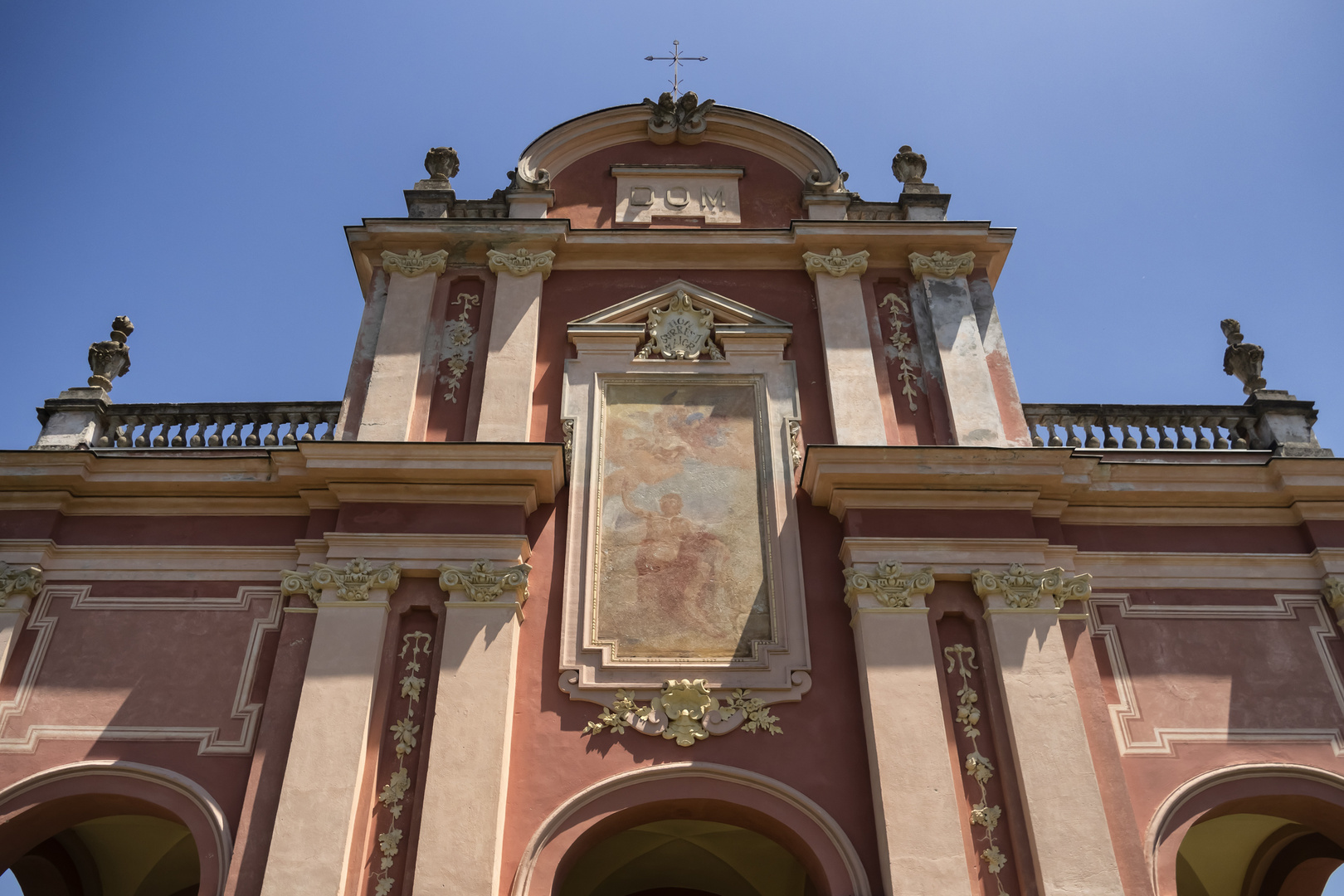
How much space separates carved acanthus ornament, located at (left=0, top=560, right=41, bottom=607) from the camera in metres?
9.88

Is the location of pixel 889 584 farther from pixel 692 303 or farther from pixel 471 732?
pixel 692 303

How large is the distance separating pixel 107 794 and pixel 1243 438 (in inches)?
440

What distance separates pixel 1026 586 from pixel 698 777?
3.32 metres

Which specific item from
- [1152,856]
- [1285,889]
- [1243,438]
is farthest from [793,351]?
[1285,889]

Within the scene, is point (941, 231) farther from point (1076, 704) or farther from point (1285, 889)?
point (1285, 889)

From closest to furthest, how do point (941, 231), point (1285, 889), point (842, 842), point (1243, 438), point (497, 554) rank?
point (842, 842) → point (497, 554) → point (1285, 889) → point (1243, 438) → point (941, 231)

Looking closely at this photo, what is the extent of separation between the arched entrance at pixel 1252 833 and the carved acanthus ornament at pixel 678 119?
29.6ft

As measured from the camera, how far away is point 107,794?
900 cm

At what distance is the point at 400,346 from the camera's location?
1149 cm

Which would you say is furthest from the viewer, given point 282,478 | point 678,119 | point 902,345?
point 678,119

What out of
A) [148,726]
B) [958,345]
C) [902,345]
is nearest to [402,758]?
[148,726]

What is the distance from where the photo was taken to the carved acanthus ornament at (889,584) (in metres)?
9.52

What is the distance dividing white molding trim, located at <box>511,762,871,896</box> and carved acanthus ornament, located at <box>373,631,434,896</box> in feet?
3.23

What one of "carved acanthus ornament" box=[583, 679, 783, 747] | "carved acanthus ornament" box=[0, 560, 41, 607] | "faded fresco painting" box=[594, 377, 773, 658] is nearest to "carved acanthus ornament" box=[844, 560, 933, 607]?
"faded fresco painting" box=[594, 377, 773, 658]
